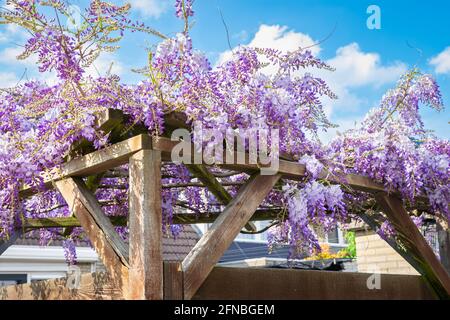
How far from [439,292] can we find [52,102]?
12.2ft

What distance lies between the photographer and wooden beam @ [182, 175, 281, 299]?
3.56 meters

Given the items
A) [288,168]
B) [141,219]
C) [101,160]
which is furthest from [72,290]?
[288,168]

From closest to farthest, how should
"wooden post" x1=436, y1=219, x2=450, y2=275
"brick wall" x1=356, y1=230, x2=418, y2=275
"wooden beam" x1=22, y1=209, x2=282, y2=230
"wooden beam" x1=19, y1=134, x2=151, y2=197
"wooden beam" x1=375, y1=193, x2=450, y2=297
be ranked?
"wooden beam" x1=19, y1=134, x2=151, y2=197, "wooden beam" x1=375, y1=193, x2=450, y2=297, "wooden beam" x1=22, y1=209, x2=282, y2=230, "wooden post" x1=436, y1=219, x2=450, y2=275, "brick wall" x1=356, y1=230, x2=418, y2=275

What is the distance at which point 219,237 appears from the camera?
369 cm

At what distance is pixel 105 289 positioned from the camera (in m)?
3.71

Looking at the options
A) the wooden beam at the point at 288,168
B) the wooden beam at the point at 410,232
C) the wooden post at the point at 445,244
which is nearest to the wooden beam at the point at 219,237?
the wooden beam at the point at 288,168

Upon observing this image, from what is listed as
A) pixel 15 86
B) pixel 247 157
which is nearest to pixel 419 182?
pixel 247 157

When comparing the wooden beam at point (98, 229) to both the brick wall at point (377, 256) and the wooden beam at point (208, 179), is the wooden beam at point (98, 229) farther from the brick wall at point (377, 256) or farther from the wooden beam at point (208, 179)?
the brick wall at point (377, 256)

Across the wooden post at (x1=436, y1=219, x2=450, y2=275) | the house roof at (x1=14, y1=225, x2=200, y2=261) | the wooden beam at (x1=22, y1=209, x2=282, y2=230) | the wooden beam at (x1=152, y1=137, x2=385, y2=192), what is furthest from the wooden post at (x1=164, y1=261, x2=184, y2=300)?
the house roof at (x1=14, y1=225, x2=200, y2=261)

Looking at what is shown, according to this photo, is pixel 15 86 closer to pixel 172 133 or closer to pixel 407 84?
pixel 172 133

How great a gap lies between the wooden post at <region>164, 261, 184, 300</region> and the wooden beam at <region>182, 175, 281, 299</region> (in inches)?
1.6

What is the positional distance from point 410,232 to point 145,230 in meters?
2.78

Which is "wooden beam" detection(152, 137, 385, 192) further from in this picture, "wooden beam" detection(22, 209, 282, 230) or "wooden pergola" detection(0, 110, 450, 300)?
"wooden beam" detection(22, 209, 282, 230)

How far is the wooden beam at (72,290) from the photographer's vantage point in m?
3.68
